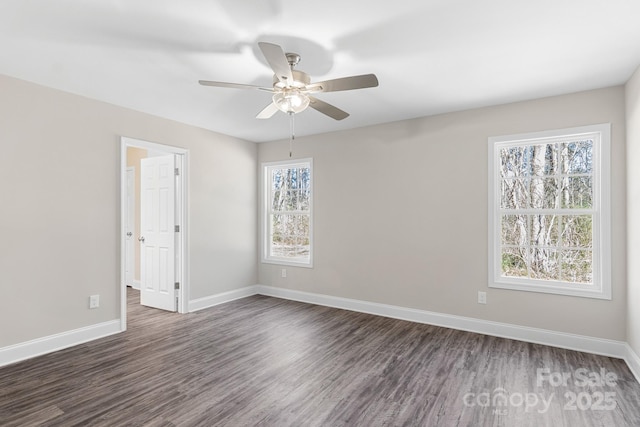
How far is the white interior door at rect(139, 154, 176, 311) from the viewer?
4.60m

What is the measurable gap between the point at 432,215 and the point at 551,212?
3.97 feet

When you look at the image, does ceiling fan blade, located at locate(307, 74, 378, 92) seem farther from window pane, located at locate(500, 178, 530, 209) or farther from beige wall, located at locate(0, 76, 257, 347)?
beige wall, located at locate(0, 76, 257, 347)

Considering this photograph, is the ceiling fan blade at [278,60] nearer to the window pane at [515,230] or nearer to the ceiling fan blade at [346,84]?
the ceiling fan blade at [346,84]

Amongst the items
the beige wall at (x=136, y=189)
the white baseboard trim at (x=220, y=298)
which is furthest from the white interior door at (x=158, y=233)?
the beige wall at (x=136, y=189)

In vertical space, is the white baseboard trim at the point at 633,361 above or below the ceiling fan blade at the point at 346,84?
below

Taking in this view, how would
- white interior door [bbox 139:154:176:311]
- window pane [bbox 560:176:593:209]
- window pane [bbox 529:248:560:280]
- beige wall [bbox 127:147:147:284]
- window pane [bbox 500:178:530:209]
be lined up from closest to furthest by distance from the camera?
window pane [bbox 560:176:593:209], window pane [bbox 529:248:560:280], window pane [bbox 500:178:530:209], white interior door [bbox 139:154:176:311], beige wall [bbox 127:147:147:284]

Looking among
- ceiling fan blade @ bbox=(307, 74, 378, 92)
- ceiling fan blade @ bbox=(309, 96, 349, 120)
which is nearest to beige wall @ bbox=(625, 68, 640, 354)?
ceiling fan blade @ bbox=(307, 74, 378, 92)

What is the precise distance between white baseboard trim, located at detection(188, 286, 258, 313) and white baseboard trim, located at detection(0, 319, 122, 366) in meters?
1.02

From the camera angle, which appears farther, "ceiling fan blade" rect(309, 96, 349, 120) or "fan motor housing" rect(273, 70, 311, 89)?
"ceiling fan blade" rect(309, 96, 349, 120)

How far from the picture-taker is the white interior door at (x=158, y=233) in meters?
4.60

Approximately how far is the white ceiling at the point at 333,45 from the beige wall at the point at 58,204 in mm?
291

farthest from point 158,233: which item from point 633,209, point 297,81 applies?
point 633,209

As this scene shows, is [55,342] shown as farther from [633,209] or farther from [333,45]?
[633,209]

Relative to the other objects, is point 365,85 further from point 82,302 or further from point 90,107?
point 82,302
